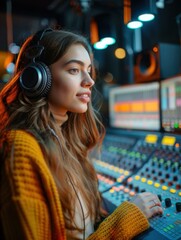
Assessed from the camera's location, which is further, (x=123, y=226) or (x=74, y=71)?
(x=74, y=71)

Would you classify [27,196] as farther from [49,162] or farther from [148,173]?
[148,173]

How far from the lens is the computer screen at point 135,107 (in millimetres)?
1625

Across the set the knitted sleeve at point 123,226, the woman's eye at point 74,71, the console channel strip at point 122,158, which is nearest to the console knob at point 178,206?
the knitted sleeve at point 123,226

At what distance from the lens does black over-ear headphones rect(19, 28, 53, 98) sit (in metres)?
0.94

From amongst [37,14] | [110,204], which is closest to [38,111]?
[110,204]

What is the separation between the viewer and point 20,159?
2.40ft

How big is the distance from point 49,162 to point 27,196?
18cm

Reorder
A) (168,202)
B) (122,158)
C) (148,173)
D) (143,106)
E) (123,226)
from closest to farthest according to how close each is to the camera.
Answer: (123,226) → (168,202) → (148,173) → (122,158) → (143,106)

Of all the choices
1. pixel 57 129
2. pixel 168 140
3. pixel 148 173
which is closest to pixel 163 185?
pixel 148 173

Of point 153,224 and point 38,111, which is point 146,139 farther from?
point 38,111

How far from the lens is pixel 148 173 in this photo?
132 cm

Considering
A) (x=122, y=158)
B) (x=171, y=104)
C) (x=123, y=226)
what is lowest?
(x=123, y=226)

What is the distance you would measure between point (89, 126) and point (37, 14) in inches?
79.2

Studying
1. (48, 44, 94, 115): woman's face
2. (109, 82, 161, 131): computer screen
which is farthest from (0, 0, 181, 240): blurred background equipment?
(48, 44, 94, 115): woman's face
